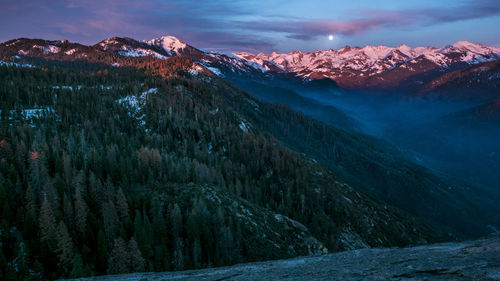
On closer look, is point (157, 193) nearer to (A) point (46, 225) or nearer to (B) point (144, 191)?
(B) point (144, 191)

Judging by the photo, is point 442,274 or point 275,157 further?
point 275,157

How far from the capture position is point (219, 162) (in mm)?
117438

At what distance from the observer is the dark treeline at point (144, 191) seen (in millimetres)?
39094

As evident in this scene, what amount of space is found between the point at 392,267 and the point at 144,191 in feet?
175

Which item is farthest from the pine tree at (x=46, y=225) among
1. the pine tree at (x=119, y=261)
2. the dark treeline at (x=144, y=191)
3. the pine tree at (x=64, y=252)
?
the pine tree at (x=119, y=261)

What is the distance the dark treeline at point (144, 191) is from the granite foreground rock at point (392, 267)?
23489mm

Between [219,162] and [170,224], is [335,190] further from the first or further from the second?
[170,224]

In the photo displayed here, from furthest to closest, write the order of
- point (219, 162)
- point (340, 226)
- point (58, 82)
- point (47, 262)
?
point (58, 82), point (219, 162), point (340, 226), point (47, 262)

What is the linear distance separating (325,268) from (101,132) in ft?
409

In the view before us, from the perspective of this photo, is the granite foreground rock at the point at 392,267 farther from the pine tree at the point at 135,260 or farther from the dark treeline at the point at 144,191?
the dark treeline at the point at 144,191

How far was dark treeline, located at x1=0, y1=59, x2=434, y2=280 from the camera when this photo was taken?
3909cm

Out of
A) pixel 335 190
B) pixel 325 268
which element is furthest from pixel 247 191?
pixel 325 268

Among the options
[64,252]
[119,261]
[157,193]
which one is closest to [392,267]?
[119,261]

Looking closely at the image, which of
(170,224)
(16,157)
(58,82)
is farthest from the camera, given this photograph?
(58,82)
